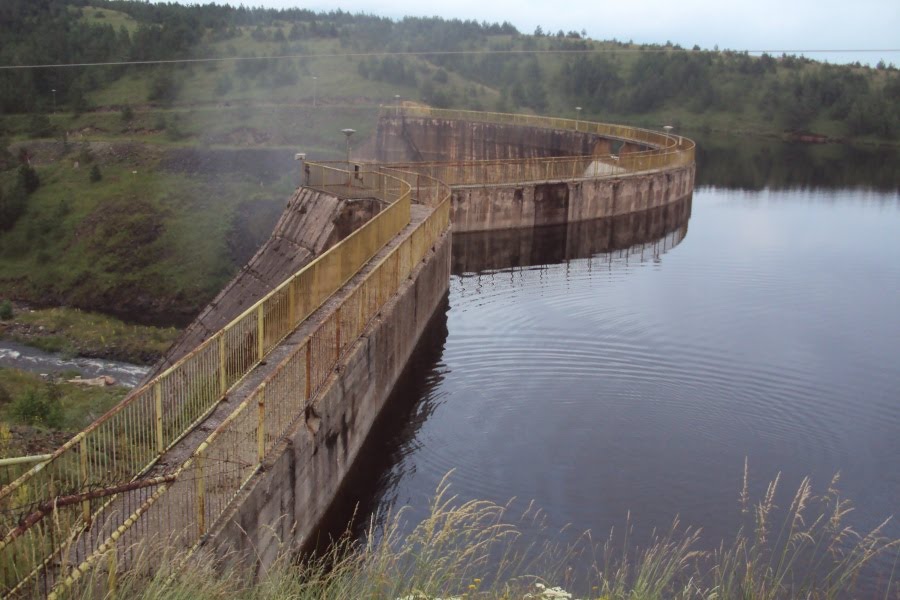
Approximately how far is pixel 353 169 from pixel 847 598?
24223 mm

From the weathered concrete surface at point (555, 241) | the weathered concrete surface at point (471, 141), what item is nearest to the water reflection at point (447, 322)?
the weathered concrete surface at point (555, 241)

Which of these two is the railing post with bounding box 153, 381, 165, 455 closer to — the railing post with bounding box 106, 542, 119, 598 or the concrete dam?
the concrete dam

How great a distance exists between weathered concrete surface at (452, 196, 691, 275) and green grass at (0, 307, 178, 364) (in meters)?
13.2

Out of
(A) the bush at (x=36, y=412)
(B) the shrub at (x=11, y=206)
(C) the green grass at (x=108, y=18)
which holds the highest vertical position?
(C) the green grass at (x=108, y=18)

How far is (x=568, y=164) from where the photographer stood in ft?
152

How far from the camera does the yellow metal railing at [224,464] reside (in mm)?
8711

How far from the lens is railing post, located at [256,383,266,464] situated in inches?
450

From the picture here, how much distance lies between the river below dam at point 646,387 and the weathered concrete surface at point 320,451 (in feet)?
2.29

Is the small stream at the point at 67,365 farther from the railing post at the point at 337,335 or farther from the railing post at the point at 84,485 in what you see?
the railing post at the point at 84,485

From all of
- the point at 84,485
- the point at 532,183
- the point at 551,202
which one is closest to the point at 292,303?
the point at 84,485

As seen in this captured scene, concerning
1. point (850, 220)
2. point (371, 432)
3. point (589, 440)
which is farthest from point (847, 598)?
point (850, 220)

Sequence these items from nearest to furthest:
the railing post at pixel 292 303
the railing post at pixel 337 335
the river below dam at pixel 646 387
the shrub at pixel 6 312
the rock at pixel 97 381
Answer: the railing post at pixel 337 335, the railing post at pixel 292 303, the river below dam at pixel 646 387, the rock at pixel 97 381, the shrub at pixel 6 312

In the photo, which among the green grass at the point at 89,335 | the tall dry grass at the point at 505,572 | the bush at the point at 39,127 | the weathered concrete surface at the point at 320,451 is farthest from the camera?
the bush at the point at 39,127

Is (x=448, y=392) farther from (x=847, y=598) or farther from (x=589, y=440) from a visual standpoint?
(x=847, y=598)
